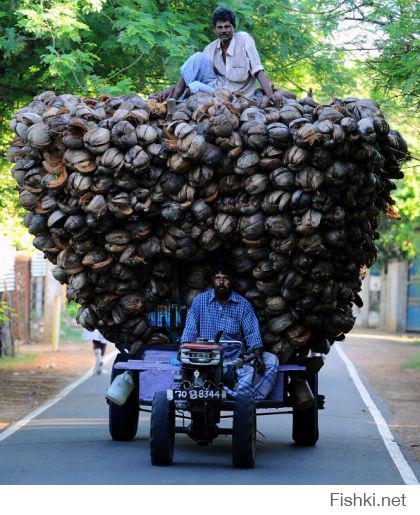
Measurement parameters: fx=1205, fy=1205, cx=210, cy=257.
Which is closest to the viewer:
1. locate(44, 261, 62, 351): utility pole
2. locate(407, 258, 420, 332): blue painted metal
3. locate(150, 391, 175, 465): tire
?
locate(150, 391, 175, 465): tire

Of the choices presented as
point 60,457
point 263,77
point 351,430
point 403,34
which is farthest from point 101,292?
point 403,34

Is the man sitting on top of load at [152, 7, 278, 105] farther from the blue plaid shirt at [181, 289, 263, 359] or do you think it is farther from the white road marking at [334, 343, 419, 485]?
the white road marking at [334, 343, 419, 485]

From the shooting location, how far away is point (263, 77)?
12.1m

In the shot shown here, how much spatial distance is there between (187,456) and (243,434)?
4.05ft

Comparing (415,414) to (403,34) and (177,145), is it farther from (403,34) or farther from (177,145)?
(177,145)

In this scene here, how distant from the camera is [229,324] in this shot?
37.3ft

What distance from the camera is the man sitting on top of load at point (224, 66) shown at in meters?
12.2

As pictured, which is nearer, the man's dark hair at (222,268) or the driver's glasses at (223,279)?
the driver's glasses at (223,279)

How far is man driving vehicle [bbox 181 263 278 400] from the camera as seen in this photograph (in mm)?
11234

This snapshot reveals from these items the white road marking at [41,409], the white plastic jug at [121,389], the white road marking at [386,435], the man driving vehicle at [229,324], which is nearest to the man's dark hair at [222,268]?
the man driving vehicle at [229,324]

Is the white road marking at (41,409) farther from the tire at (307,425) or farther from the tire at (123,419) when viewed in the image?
the tire at (307,425)

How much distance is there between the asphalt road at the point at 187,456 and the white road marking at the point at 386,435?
0.10 m

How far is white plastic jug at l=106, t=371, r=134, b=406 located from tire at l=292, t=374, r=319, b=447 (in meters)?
1.79

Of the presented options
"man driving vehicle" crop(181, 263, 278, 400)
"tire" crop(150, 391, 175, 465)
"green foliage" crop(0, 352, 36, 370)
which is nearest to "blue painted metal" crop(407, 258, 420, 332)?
"green foliage" crop(0, 352, 36, 370)
